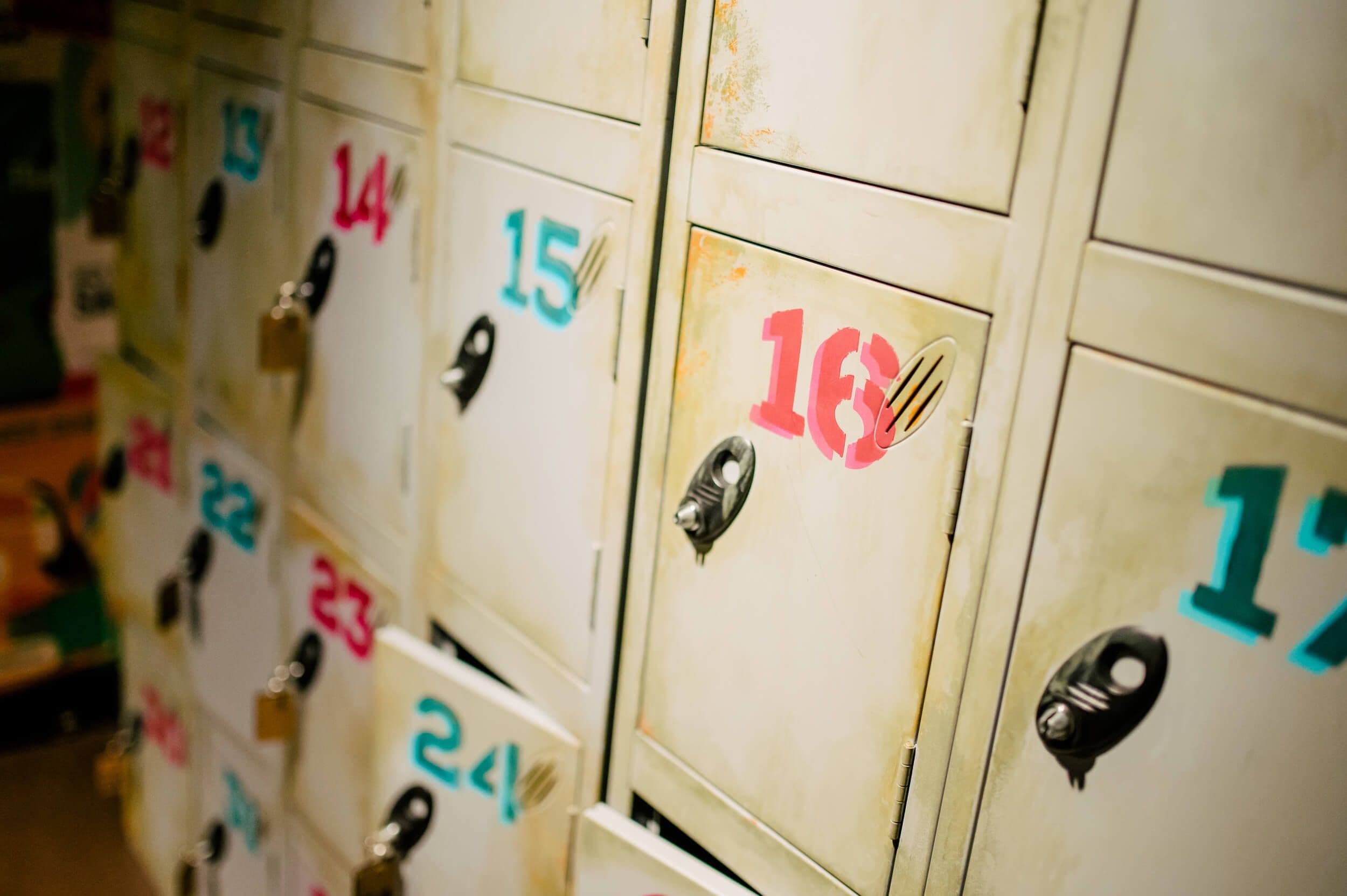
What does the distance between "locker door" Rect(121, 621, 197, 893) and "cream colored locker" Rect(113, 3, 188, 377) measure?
87 centimetres

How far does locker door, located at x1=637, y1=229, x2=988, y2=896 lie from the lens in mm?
1146

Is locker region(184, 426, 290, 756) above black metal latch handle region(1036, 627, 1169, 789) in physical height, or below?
below

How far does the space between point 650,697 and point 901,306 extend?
0.70 m

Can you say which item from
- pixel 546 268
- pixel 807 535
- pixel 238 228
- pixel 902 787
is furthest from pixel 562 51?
pixel 238 228

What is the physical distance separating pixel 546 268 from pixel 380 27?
23.9 inches

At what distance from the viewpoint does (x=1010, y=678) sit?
1.09 meters

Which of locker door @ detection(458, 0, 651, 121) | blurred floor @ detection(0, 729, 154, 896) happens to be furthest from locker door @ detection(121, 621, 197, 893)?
locker door @ detection(458, 0, 651, 121)

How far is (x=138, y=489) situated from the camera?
3.01m

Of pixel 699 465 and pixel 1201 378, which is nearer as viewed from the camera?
pixel 1201 378

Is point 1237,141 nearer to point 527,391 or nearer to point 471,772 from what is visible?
point 527,391

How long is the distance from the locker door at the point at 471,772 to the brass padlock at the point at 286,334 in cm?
60

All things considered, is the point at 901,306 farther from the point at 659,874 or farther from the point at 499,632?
the point at 499,632

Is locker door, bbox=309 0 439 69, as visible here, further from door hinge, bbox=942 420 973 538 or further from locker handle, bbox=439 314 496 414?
door hinge, bbox=942 420 973 538

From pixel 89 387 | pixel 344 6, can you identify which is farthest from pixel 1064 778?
pixel 89 387
